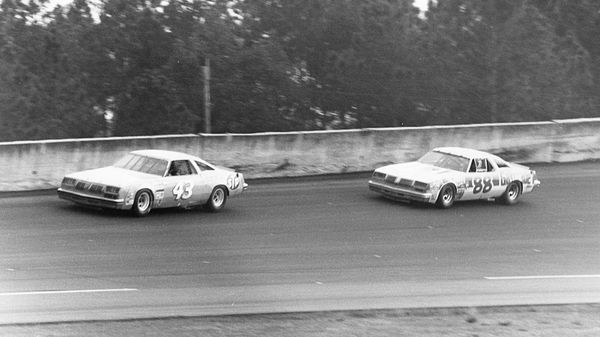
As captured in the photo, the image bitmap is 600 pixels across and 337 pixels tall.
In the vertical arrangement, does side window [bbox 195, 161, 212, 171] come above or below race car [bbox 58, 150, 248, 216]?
above

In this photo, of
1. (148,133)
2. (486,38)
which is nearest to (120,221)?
(148,133)

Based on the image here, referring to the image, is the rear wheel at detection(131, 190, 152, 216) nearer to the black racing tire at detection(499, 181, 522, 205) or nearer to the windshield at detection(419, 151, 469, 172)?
the windshield at detection(419, 151, 469, 172)

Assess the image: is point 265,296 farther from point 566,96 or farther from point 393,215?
point 566,96

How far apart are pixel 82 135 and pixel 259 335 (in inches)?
731

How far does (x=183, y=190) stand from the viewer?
728 inches

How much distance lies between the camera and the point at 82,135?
28609 millimetres

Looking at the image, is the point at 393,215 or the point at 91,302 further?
the point at 393,215

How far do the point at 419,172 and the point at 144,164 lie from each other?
5609 millimetres

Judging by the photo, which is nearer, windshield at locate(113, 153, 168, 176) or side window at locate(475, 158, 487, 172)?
windshield at locate(113, 153, 168, 176)

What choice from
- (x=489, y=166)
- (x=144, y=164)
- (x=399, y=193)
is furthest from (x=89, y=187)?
(x=489, y=166)

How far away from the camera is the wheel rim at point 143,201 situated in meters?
17.7

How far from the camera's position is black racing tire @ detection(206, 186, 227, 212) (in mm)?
19031

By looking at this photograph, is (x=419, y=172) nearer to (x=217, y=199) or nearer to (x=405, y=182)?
(x=405, y=182)

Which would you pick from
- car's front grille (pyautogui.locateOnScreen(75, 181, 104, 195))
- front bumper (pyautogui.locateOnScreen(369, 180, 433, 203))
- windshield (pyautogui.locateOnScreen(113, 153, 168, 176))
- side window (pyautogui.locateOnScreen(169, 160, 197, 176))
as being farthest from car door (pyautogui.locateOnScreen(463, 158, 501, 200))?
car's front grille (pyautogui.locateOnScreen(75, 181, 104, 195))
